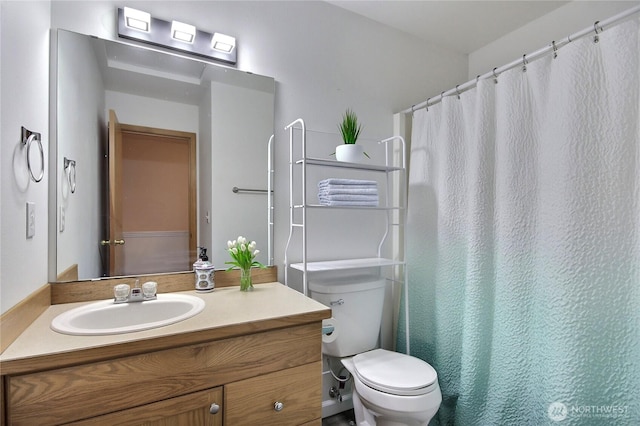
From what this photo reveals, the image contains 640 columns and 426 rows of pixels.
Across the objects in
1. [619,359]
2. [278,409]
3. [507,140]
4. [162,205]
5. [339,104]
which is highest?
[339,104]

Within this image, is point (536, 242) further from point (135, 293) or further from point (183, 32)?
point (183, 32)

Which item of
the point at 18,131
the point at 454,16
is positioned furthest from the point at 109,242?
the point at 454,16

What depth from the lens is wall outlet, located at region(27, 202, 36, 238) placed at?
3.30 feet

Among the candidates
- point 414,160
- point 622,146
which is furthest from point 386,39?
point 622,146

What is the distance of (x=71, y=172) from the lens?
4.21 ft

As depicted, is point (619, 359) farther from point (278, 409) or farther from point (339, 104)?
point (339, 104)

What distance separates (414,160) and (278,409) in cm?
157

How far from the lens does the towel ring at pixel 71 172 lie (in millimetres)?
1268

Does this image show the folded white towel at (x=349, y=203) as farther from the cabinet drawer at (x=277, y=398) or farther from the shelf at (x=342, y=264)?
the cabinet drawer at (x=277, y=398)

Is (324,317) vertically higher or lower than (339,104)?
lower

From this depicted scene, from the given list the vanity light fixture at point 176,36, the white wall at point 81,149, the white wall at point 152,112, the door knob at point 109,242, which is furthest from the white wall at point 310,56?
the door knob at point 109,242

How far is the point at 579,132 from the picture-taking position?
1.24 metres

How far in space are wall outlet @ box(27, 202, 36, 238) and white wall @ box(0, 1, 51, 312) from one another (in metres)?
0.02

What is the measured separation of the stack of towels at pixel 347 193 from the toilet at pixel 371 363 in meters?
0.44
